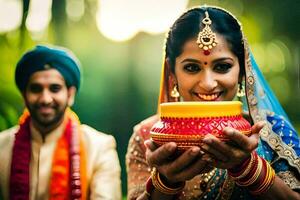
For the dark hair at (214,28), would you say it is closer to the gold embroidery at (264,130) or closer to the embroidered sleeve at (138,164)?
the gold embroidery at (264,130)

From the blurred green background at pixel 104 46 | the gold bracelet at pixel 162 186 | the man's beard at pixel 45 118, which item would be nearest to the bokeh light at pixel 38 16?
the blurred green background at pixel 104 46

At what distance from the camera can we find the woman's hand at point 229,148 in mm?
1160

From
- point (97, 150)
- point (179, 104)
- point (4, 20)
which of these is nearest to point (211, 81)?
point (179, 104)

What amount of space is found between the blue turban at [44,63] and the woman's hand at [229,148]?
51.7 inches

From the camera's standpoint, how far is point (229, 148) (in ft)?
3.89

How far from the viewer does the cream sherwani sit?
225 cm

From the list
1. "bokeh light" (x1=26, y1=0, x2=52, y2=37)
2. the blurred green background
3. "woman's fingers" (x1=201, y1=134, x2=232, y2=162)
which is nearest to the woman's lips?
"woman's fingers" (x1=201, y1=134, x2=232, y2=162)

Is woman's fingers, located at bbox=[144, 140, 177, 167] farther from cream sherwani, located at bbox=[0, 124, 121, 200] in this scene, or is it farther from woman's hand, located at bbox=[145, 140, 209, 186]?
cream sherwani, located at bbox=[0, 124, 121, 200]

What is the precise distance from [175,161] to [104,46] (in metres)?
1.51

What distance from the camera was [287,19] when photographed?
110 inches

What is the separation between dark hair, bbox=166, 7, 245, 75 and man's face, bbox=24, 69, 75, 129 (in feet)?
2.79

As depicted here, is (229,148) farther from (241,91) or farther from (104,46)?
(104,46)

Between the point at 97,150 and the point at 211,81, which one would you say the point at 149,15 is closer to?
the point at 97,150

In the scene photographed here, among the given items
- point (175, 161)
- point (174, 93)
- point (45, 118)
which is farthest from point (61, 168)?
point (175, 161)
